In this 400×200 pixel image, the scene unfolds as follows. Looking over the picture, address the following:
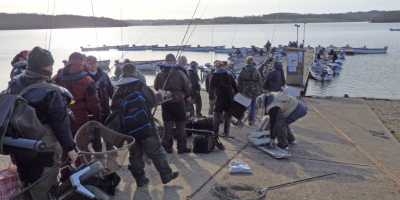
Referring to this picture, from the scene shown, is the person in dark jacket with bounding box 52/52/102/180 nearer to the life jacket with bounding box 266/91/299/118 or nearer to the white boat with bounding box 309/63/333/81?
the life jacket with bounding box 266/91/299/118

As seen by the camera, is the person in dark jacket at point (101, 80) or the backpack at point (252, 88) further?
the backpack at point (252, 88)

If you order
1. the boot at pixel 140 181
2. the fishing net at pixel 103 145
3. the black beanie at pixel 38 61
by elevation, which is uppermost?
the black beanie at pixel 38 61

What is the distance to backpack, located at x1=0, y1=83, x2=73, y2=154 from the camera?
279cm

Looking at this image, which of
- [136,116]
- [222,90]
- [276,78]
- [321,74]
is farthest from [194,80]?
[321,74]

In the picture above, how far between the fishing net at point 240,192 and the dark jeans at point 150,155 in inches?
28.6

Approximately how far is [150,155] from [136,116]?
22.8 inches

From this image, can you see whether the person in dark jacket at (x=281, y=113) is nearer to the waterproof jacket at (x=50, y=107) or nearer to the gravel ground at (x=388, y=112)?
the gravel ground at (x=388, y=112)

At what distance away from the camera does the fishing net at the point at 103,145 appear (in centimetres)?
336

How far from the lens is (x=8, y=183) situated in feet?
11.0

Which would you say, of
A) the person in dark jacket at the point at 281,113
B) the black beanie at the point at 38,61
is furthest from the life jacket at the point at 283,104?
the black beanie at the point at 38,61

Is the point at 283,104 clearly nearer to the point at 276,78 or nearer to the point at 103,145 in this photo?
the point at 276,78

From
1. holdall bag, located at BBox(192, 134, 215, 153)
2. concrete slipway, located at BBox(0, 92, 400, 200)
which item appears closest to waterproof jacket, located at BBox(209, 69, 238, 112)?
concrete slipway, located at BBox(0, 92, 400, 200)

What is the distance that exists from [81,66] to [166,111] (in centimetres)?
165

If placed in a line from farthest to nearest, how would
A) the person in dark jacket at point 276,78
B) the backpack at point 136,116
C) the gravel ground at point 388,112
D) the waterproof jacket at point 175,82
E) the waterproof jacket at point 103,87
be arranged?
the person in dark jacket at point 276,78 → the gravel ground at point 388,112 → the waterproof jacket at point 175,82 → the waterproof jacket at point 103,87 → the backpack at point 136,116
